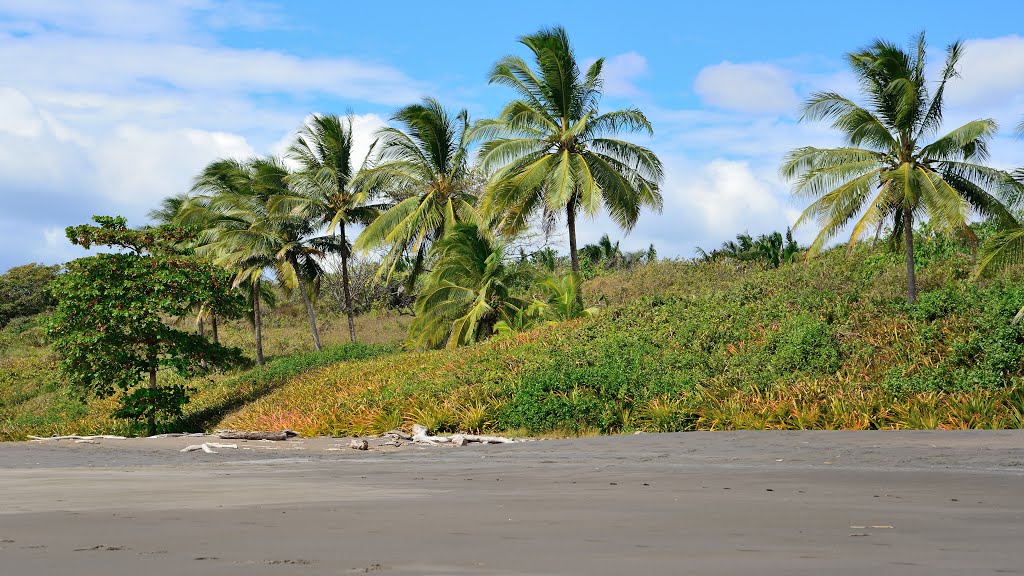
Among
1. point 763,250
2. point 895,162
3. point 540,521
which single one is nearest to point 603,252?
point 763,250

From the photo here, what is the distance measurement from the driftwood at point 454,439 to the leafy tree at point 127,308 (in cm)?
1128

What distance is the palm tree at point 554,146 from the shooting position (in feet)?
80.5

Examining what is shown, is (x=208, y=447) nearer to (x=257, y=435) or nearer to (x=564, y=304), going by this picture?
(x=257, y=435)

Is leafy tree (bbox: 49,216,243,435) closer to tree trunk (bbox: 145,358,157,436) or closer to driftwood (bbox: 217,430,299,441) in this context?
tree trunk (bbox: 145,358,157,436)

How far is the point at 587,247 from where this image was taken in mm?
44719

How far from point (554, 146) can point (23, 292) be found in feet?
160

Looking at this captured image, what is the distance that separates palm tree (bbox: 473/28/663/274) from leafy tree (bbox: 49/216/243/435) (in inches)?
349

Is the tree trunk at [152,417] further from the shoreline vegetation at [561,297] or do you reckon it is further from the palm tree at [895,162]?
the palm tree at [895,162]

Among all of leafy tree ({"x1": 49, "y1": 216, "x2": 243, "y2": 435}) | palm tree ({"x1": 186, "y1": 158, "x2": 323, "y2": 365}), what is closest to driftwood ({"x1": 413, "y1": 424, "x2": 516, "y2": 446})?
leafy tree ({"x1": 49, "y1": 216, "x2": 243, "y2": 435})

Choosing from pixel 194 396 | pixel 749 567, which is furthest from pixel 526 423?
pixel 194 396

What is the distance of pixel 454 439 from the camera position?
14.2 m

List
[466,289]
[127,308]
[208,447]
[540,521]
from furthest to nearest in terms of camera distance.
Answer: [466,289] → [127,308] → [208,447] → [540,521]

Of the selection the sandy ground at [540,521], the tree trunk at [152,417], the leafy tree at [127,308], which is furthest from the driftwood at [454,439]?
the tree trunk at [152,417]

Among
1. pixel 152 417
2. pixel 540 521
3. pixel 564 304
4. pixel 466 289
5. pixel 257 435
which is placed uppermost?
pixel 466 289
